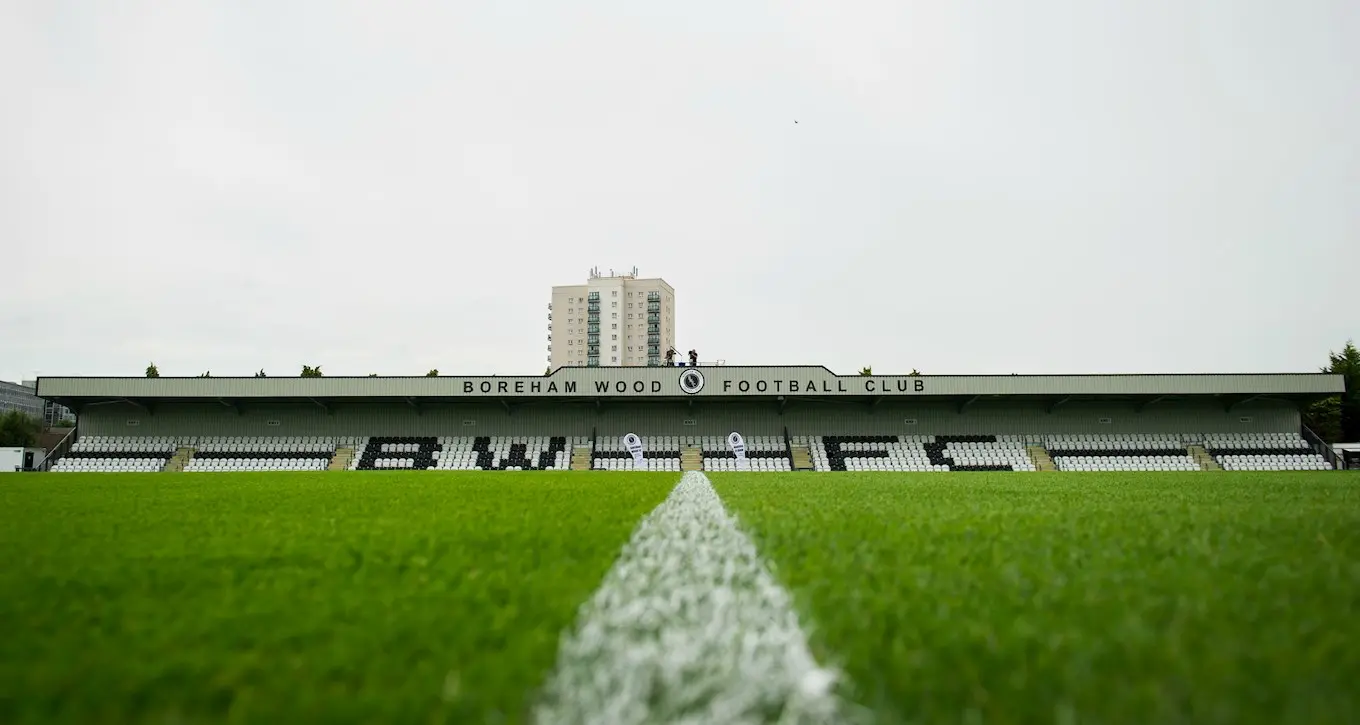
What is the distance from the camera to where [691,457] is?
97.5 feet

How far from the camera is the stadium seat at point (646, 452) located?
29770 mm

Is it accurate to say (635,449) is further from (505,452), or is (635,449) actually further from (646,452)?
(505,452)

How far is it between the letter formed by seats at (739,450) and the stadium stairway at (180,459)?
20.9 m

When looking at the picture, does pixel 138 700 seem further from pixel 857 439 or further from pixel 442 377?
pixel 857 439

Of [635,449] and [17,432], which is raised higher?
[17,432]

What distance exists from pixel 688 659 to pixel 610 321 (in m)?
97.1

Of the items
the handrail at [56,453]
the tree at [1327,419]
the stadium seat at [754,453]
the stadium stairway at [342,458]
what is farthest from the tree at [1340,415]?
the handrail at [56,453]

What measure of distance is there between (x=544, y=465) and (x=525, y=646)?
96.4ft

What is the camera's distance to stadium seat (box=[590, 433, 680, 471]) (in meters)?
29.8

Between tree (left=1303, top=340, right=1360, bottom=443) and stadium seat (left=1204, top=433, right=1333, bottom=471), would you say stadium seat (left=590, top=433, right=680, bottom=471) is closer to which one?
stadium seat (left=1204, top=433, right=1333, bottom=471)

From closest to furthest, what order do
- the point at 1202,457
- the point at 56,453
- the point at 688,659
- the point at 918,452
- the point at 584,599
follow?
the point at 688,659 < the point at 584,599 < the point at 1202,457 < the point at 918,452 < the point at 56,453

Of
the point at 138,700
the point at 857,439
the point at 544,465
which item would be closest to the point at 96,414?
the point at 544,465

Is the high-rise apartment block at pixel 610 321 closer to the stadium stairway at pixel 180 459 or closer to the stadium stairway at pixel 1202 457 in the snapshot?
the stadium stairway at pixel 180 459

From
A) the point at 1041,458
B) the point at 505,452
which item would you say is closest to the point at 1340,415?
the point at 1041,458
